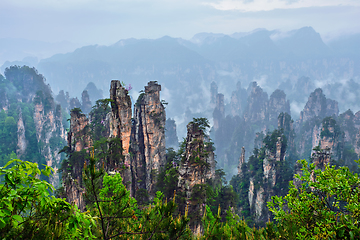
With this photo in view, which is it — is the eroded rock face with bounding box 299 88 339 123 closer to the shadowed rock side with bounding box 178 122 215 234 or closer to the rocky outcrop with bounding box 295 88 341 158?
the rocky outcrop with bounding box 295 88 341 158

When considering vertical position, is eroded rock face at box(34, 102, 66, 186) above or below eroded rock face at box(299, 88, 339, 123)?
below

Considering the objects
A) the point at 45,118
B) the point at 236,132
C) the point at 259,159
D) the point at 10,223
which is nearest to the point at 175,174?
the point at 10,223

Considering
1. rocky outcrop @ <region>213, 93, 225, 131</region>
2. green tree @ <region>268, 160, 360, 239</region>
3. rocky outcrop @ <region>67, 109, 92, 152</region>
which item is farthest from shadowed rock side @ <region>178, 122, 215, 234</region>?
rocky outcrop @ <region>213, 93, 225, 131</region>

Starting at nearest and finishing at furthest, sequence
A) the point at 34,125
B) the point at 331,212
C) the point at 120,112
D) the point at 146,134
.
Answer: the point at 331,212 < the point at 120,112 < the point at 146,134 < the point at 34,125

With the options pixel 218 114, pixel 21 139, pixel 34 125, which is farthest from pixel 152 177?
pixel 218 114

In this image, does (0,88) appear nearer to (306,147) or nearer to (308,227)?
(308,227)

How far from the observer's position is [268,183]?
1459 inches

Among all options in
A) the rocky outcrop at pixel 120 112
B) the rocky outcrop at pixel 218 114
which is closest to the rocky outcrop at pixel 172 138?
the rocky outcrop at pixel 218 114

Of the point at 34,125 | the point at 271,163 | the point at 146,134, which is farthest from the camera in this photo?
the point at 34,125

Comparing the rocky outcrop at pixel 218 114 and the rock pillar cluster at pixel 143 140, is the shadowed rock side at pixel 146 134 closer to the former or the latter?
the rock pillar cluster at pixel 143 140

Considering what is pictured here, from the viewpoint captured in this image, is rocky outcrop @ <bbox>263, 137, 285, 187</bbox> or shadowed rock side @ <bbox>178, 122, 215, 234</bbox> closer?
shadowed rock side @ <bbox>178, 122, 215, 234</bbox>

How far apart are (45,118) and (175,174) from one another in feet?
182

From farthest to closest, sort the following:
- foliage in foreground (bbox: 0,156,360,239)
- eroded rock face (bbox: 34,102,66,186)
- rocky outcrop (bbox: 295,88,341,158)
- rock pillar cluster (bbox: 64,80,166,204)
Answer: eroded rock face (bbox: 34,102,66,186), rocky outcrop (bbox: 295,88,341,158), rock pillar cluster (bbox: 64,80,166,204), foliage in foreground (bbox: 0,156,360,239)

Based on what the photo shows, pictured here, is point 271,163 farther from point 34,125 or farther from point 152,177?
point 34,125
